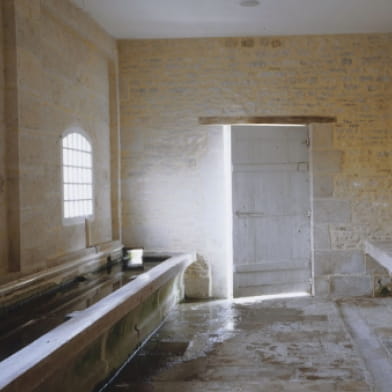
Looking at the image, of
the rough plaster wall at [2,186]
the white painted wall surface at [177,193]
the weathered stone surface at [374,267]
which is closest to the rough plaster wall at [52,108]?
the rough plaster wall at [2,186]

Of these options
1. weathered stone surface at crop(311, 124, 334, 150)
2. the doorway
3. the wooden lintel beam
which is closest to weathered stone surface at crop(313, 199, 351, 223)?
the doorway

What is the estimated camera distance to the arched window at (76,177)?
17.3ft

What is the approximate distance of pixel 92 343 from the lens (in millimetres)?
3387

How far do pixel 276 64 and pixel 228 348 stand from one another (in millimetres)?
3840

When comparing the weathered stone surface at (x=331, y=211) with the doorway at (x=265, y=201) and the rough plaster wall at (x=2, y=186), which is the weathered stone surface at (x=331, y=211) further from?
the rough plaster wall at (x=2, y=186)

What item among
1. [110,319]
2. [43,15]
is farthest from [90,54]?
[110,319]

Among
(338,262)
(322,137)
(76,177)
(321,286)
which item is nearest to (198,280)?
(321,286)

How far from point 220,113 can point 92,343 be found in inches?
160

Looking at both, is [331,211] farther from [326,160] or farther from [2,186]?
[2,186]

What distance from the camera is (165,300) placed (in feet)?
18.9

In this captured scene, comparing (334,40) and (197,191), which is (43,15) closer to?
(197,191)

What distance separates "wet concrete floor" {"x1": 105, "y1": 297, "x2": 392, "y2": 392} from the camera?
3.77 metres

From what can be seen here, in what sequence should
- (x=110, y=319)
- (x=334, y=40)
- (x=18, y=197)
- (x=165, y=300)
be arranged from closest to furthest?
1. (x=110, y=319)
2. (x=18, y=197)
3. (x=165, y=300)
4. (x=334, y=40)

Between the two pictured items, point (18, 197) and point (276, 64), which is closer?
point (18, 197)
